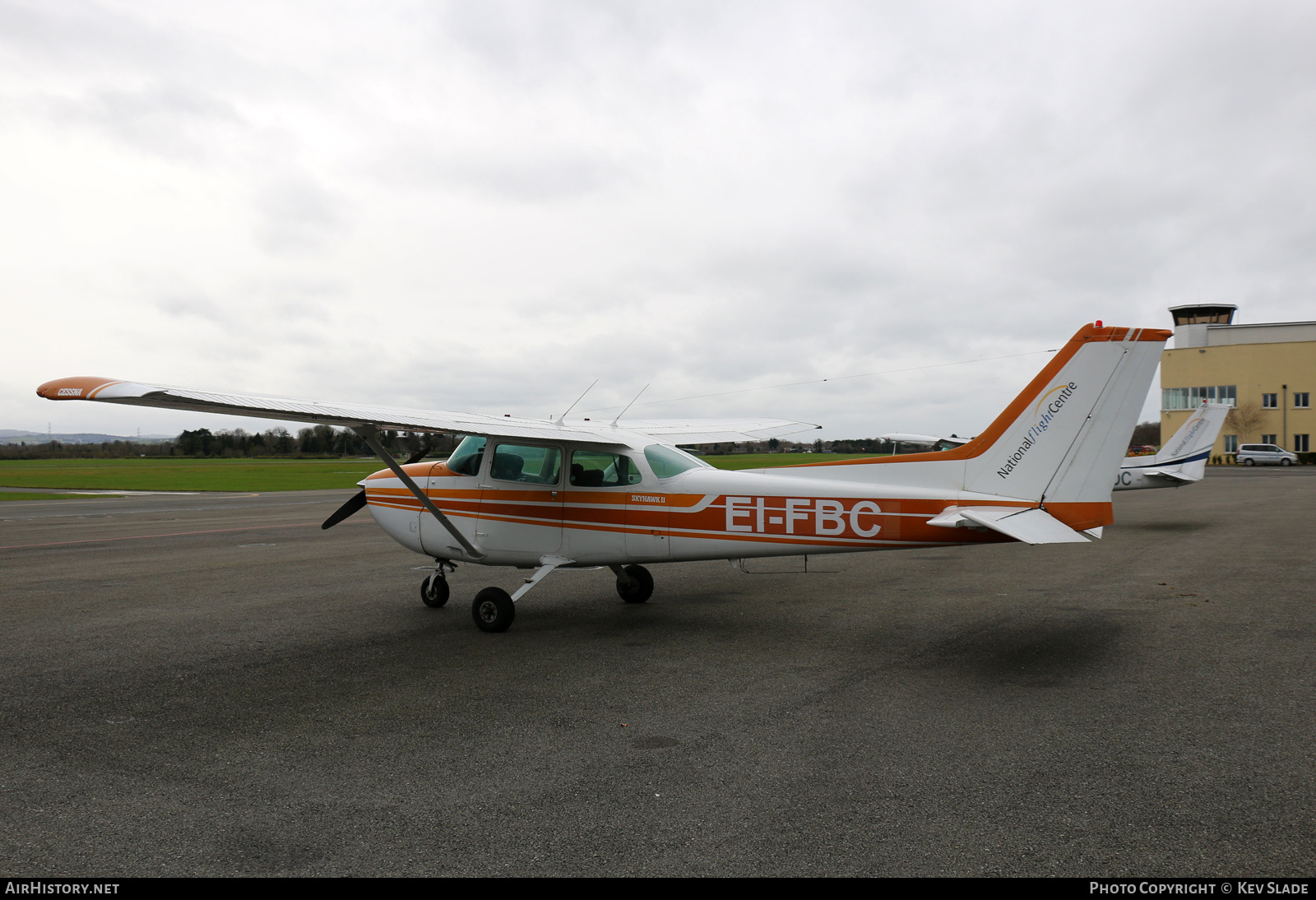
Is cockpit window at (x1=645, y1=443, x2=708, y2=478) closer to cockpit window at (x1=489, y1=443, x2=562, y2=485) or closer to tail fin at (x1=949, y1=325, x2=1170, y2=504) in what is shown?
cockpit window at (x1=489, y1=443, x2=562, y2=485)

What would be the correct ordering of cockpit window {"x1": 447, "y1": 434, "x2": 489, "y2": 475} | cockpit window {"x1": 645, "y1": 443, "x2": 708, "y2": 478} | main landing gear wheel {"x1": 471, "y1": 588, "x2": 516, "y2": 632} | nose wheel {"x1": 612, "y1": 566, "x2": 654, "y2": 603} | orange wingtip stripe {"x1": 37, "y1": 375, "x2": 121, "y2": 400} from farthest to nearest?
nose wheel {"x1": 612, "y1": 566, "x2": 654, "y2": 603}, cockpit window {"x1": 447, "y1": 434, "x2": 489, "y2": 475}, cockpit window {"x1": 645, "y1": 443, "x2": 708, "y2": 478}, main landing gear wheel {"x1": 471, "y1": 588, "x2": 516, "y2": 632}, orange wingtip stripe {"x1": 37, "y1": 375, "x2": 121, "y2": 400}

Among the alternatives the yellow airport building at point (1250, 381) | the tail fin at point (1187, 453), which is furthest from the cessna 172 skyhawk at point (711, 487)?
the yellow airport building at point (1250, 381)

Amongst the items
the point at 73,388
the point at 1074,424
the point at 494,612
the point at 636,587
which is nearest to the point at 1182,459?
the point at 1074,424

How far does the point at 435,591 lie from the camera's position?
9039 mm

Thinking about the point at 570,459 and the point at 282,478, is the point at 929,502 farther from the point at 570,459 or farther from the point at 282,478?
the point at 282,478

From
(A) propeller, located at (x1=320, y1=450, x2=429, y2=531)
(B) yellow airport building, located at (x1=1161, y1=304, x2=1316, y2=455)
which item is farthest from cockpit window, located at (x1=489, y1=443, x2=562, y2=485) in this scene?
(B) yellow airport building, located at (x1=1161, y1=304, x2=1316, y2=455)

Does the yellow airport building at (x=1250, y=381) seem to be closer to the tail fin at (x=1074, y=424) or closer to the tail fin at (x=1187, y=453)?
the tail fin at (x=1187, y=453)

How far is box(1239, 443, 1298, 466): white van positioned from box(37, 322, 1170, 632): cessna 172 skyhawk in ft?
212

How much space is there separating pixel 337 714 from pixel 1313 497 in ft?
97.8

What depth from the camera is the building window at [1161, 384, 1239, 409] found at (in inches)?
2790

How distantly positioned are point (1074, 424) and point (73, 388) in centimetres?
782

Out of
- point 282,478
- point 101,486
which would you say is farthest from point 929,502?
point 282,478

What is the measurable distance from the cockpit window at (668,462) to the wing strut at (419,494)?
2.15 meters

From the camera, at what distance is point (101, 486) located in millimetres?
41781
